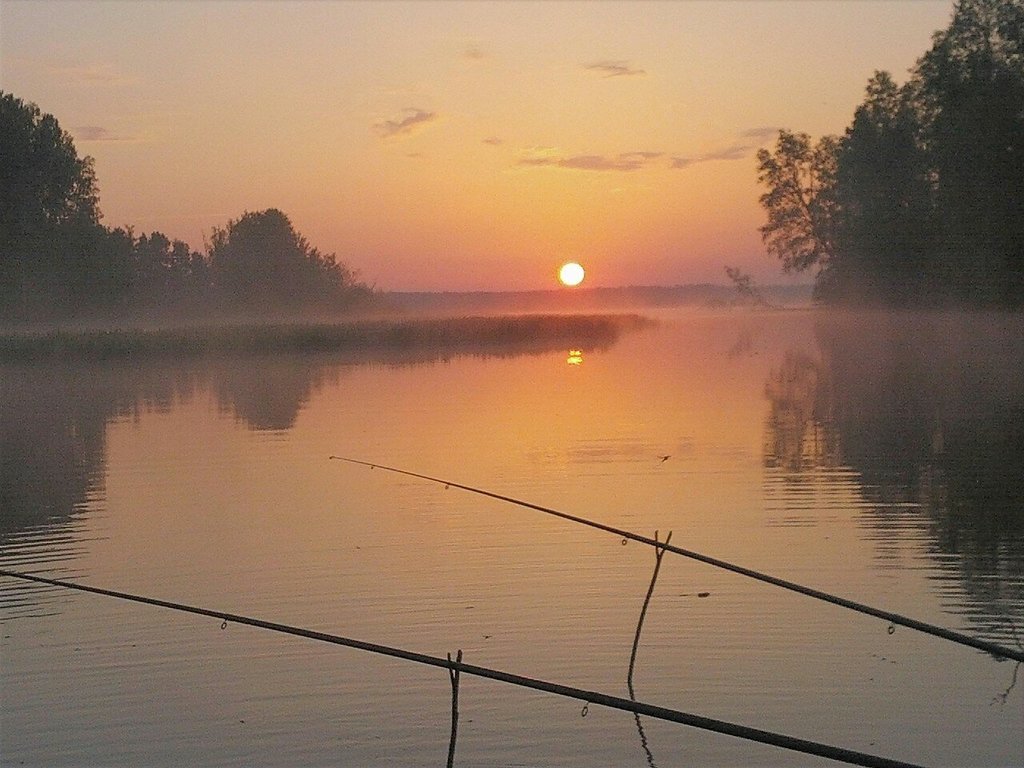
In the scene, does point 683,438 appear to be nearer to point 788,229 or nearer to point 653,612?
point 653,612

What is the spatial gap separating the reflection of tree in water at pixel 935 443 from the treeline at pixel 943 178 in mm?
8152

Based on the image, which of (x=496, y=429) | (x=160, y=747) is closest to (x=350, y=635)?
(x=160, y=747)

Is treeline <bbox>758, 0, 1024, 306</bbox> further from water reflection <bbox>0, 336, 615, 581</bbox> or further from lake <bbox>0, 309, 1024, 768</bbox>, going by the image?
lake <bbox>0, 309, 1024, 768</bbox>

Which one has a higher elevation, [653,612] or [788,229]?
[788,229]


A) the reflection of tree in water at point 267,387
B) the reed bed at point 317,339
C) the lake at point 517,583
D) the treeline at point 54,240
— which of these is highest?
the treeline at point 54,240

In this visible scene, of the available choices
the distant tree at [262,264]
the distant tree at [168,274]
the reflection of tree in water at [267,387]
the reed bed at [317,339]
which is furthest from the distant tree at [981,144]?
the distant tree at [262,264]

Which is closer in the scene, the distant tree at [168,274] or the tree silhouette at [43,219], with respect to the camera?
the tree silhouette at [43,219]

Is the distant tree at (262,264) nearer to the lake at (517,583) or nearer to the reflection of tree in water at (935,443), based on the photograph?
the reflection of tree in water at (935,443)

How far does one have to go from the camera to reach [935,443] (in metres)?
18.9

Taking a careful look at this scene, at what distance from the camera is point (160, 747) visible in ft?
23.2

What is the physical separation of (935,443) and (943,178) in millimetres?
34485

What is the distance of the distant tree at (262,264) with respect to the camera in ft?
393

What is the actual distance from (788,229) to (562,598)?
6744 cm

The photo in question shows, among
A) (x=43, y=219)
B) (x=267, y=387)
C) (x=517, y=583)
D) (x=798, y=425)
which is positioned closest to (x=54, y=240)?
(x=43, y=219)
